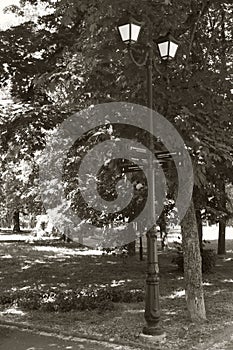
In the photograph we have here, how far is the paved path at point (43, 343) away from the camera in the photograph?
7.70 m

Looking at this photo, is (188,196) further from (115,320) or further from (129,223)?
(129,223)

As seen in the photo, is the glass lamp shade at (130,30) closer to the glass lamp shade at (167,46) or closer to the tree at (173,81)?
the tree at (173,81)

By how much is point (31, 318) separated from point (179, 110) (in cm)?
506

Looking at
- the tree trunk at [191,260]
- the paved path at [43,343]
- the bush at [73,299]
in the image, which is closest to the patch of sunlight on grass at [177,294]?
the bush at [73,299]

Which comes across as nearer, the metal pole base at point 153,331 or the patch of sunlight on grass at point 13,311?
the metal pole base at point 153,331

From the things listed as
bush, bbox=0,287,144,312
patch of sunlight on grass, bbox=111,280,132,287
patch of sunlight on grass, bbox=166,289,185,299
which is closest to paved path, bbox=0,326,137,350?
bush, bbox=0,287,144,312

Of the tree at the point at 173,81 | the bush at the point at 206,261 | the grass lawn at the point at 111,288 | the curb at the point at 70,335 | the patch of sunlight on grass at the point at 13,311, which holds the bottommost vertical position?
the curb at the point at 70,335

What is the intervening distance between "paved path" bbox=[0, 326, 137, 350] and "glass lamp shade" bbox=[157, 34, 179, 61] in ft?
16.1

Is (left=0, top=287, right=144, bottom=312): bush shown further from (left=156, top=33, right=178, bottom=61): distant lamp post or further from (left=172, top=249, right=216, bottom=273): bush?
(left=156, top=33, right=178, bottom=61): distant lamp post

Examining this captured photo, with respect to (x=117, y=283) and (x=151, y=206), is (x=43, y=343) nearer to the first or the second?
(x=151, y=206)

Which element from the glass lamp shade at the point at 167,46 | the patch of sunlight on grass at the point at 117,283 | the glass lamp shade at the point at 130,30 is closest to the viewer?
the glass lamp shade at the point at 130,30

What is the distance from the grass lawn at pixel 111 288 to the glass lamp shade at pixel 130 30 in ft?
16.2

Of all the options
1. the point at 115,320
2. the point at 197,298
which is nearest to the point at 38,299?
the point at 115,320

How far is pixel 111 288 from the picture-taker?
13195 millimetres
